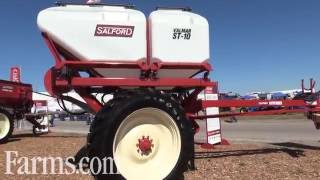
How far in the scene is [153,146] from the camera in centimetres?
676

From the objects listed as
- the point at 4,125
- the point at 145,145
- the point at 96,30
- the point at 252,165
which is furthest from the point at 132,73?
the point at 4,125

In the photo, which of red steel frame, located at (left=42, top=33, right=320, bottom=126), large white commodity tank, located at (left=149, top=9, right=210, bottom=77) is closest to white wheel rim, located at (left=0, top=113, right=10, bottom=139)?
red steel frame, located at (left=42, top=33, right=320, bottom=126)

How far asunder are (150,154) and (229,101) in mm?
2277

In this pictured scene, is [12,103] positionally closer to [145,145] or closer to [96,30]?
[96,30]

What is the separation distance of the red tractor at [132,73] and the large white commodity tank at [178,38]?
14 mm

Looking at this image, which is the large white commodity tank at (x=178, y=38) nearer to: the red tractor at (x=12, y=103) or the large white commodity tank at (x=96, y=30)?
the large white commodity tank at (x=96, y=30)

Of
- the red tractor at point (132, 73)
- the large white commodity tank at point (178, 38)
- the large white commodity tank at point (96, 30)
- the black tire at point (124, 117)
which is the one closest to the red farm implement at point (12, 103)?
the red tractor at point (132, 73)

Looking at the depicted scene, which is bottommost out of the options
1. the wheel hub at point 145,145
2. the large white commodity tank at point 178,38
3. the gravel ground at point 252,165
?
the gravel ground at point 252,165

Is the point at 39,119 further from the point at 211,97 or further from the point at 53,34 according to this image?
the point at 53,34

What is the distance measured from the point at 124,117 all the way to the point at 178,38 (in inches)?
61.4

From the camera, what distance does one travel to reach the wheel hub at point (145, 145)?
6.67m

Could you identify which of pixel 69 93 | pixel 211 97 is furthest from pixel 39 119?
pixel 69 93

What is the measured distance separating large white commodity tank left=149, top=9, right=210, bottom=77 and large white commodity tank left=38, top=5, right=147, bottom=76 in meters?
0.21

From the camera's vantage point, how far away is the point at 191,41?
287 inches
